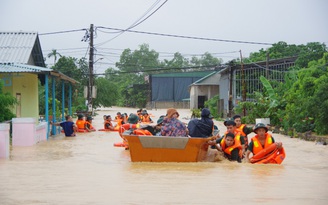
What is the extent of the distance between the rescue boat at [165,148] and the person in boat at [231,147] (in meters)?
0.49

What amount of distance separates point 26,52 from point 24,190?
15349 millimetres

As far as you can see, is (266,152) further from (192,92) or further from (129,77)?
(129,77)

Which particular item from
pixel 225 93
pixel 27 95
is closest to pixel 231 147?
pixel 27 95

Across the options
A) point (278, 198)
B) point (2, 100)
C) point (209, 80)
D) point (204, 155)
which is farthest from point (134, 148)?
point (209, 80)

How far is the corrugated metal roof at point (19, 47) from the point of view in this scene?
900 inches

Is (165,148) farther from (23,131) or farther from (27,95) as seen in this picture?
(27,95)

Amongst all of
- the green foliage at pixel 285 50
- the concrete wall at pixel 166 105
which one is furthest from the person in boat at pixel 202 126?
the concrete wall at pixel 166 105

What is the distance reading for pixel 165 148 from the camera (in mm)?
13094

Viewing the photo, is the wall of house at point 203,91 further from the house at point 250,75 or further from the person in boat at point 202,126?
the person in boat at point 202,126

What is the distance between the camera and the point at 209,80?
207 feet

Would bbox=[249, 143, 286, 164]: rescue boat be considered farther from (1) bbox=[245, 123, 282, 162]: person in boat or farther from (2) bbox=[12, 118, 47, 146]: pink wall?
(2) bbox=[12, 118, 47, 146]: pink wall

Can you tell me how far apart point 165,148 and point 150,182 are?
3114mm

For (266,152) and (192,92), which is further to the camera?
(192,92)

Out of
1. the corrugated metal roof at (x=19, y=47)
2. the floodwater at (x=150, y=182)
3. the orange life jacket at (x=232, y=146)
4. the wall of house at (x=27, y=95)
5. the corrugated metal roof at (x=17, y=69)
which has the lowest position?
the floodwater at (x=150, y=182)
